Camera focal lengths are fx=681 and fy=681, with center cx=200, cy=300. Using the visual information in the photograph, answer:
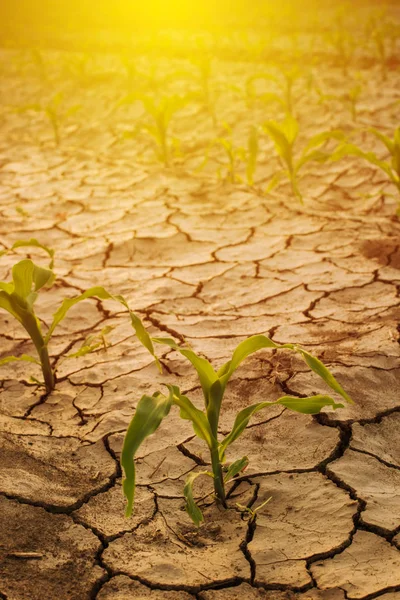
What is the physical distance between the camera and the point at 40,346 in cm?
191

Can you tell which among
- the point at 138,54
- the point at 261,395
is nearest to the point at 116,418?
the point at 261,395

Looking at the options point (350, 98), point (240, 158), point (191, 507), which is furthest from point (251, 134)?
point (191, 507)

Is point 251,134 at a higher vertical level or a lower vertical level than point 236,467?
higher

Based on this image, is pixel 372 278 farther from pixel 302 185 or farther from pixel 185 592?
pixel 185 592

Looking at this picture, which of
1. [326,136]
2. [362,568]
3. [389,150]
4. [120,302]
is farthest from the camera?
[326,136]

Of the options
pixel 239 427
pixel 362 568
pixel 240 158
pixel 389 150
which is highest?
pixel 389 150

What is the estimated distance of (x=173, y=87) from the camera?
5.91 m

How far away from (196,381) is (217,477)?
515 millimetres

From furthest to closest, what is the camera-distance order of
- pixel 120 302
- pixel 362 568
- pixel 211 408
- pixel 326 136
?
pixel 326 136 < pixel 120 302 < pixel 211 408 < pixel 362 568

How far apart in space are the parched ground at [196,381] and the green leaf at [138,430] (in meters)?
0.27

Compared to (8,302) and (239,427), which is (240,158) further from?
(239,427)

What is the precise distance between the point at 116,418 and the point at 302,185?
85.6 inches

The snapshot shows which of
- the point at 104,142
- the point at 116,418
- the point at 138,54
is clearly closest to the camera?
the point at 116,418

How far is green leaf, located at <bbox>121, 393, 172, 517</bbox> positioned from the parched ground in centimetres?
27
